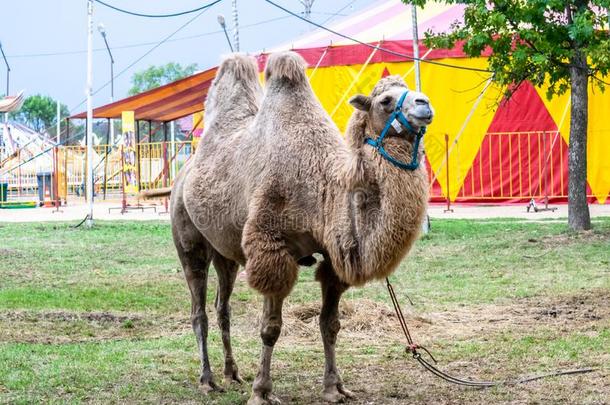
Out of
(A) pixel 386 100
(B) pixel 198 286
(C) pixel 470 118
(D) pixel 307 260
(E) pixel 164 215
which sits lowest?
(E) pixel 164 215

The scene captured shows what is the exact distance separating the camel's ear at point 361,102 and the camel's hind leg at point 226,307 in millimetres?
1991

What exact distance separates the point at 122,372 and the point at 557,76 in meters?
10.3

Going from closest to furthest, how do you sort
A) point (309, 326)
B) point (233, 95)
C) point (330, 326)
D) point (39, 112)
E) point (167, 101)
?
point (330, 326)
point (233, 95)
point (309, 326)
point (167, 101)
point (39, 112)

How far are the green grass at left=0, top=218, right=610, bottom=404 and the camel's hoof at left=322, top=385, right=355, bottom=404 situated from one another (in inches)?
4.6

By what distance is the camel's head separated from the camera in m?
5.23

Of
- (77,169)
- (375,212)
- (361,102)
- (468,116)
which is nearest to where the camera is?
(375,212)

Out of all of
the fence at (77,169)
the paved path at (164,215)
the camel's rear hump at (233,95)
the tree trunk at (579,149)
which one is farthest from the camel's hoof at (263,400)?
the fence at (77,169)

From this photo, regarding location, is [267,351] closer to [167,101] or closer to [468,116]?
[468,116]

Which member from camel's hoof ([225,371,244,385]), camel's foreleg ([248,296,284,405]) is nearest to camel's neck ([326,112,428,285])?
camel's foreleg ([248,296,284,405])

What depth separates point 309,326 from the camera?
830 centimetres

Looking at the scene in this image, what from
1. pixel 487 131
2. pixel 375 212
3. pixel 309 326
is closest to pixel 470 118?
pixel 487 131

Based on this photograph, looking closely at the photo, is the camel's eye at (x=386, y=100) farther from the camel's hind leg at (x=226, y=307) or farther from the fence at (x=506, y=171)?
the fence at (x=506, y=171)

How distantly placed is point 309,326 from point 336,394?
2410mm

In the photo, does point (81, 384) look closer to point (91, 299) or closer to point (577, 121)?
point (91, 299)
